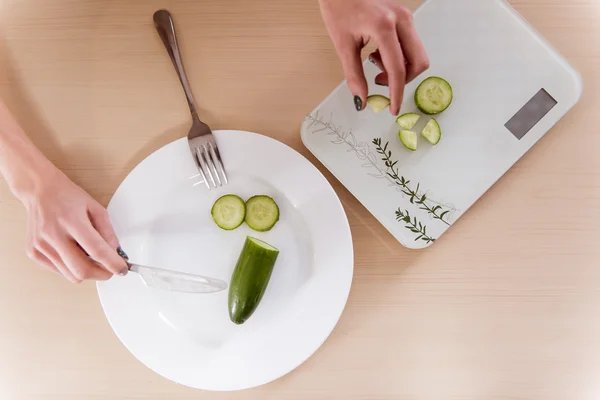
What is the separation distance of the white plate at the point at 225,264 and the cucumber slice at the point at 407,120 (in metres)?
0.24

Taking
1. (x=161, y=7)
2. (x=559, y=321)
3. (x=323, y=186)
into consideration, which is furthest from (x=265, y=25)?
(x=559, y=321)

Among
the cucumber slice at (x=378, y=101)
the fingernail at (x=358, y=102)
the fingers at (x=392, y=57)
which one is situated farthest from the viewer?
the cucumber slice at (x=378, y=101)

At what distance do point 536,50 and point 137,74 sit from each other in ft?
3.25

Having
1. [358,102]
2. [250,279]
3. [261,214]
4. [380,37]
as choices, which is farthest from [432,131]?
[250,279]

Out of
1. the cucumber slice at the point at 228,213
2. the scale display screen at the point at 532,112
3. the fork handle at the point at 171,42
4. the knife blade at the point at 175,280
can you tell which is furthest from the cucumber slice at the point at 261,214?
the scale display screen at the point at 532,112

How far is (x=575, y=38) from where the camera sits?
1.29 m

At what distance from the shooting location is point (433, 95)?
4.07ft

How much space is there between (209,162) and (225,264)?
0.81 feet

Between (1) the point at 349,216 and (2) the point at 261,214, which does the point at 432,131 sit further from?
(2) the point at 261,214

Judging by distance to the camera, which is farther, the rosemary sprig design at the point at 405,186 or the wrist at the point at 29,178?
the rosemary sprig design at the point at 405,186

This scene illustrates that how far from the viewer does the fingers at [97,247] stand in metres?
1.07

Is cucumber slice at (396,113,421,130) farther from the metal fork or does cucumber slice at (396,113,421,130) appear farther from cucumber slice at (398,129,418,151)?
the metal fork

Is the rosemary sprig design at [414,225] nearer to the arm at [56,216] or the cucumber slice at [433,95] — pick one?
the cucumber slice at [433,95]

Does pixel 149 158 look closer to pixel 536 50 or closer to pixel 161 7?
pixel 161 7
